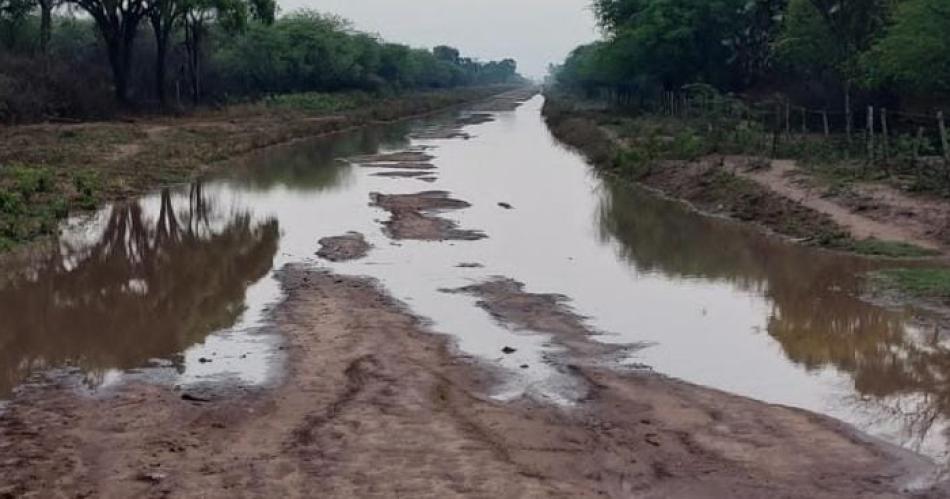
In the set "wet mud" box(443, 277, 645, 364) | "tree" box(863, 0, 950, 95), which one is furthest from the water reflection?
"tree" box(863, 0, 950, 95)

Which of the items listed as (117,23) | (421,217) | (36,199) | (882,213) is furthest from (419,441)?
(117,23)

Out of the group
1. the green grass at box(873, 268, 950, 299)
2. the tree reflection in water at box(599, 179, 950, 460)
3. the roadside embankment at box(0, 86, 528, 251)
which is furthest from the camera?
the roadside embankment at box(0, 86, 528, 251)

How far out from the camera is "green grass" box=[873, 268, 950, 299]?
40.0 feet

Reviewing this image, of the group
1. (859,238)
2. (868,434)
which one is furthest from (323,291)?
(859,238)

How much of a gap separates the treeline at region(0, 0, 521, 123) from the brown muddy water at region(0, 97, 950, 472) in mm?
19594

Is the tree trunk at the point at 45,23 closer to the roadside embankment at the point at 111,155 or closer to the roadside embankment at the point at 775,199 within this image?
the roadside embankment at the point at 111,155

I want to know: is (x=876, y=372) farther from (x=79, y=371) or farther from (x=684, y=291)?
(x=79, y=371)

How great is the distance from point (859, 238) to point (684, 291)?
4.36 metres

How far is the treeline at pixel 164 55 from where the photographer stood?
40531 mm

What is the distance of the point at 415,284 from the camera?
13672mm

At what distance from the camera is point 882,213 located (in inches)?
698

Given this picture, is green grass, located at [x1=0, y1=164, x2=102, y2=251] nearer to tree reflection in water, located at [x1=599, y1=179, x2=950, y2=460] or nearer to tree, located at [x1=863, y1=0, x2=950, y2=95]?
tree reflection in water, located at [x1=599, y1=179, x2=950, y2=460]

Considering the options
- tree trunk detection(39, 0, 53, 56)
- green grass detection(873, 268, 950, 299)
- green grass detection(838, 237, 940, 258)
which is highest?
tree trunk detection(39, 0, 53, 56)

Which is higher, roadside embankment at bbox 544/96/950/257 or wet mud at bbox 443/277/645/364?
roadside embankment at bbox 544/96/950/257
